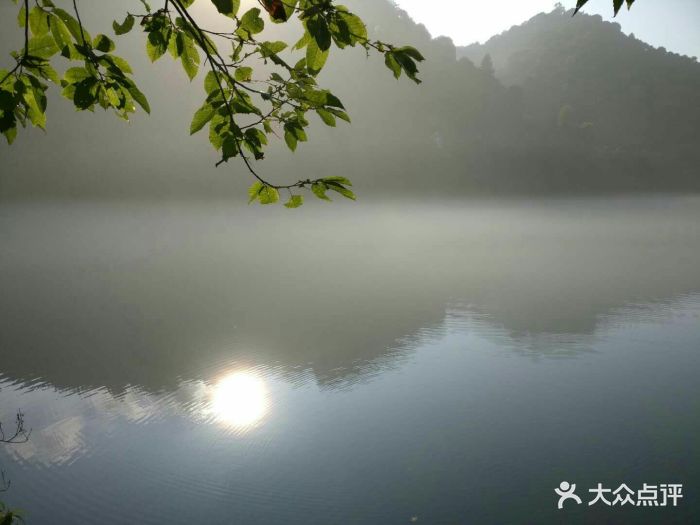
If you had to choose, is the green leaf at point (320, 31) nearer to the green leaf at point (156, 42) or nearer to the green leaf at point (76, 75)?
the green leaf at point (156, 42)

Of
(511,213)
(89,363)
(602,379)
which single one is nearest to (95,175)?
(511,213)

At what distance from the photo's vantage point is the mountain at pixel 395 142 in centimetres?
9462

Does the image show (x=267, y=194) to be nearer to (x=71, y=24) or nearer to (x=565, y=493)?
(x=71, y=24)

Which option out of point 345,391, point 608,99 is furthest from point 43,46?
point 608,99

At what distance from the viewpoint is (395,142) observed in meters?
103

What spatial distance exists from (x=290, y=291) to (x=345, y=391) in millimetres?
12927

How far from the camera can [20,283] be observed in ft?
88.8

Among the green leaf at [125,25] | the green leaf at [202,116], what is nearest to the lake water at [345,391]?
the green leaf at [202,116]

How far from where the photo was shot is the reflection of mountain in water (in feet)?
51.5

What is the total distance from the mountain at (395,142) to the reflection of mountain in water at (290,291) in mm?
41275

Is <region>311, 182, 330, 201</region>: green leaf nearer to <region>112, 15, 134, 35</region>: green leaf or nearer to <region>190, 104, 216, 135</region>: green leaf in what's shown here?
<region>190, 104, 216, 135</region>: green leaf

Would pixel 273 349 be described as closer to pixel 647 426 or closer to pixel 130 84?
pixel 647 426

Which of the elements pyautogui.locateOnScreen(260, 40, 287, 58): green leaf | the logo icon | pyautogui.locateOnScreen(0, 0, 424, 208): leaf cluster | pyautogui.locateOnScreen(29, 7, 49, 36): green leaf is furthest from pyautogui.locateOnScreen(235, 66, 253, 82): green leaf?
the logo icon

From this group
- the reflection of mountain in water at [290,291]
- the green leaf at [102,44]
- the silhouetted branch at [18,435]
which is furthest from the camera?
the reflection of mountain in water at [290,291]
